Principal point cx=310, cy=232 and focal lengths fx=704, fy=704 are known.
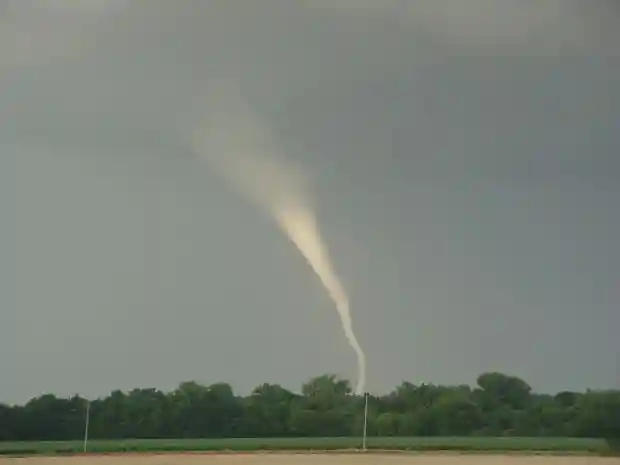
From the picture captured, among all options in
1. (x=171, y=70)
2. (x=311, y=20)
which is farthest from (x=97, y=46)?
(x=311, y=20)

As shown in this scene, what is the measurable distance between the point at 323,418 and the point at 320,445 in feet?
0.43

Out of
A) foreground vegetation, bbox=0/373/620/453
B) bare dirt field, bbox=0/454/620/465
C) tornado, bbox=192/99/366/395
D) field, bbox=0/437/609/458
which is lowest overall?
bare dirt field, bbox=0/454/620/465

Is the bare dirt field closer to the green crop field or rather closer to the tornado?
the green crop field

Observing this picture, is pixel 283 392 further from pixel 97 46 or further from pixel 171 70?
pixel 97 46

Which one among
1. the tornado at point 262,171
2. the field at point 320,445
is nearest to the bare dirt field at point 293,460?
the field at point 320,445

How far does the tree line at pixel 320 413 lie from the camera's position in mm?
3457

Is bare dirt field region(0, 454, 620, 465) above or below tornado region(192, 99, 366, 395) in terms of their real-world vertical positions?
below

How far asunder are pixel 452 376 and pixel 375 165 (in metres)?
1.18

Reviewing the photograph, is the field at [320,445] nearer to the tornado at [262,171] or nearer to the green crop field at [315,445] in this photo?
the green crop field at [315,445]

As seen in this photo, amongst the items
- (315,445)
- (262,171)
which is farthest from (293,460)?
(262,171)

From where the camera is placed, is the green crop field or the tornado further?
the tornado

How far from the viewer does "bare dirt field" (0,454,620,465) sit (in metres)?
3.40

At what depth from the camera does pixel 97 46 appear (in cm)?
381

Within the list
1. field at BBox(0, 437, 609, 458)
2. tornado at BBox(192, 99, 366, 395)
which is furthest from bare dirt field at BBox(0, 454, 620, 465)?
tornado at BBox(192, 99, 366, 395)
